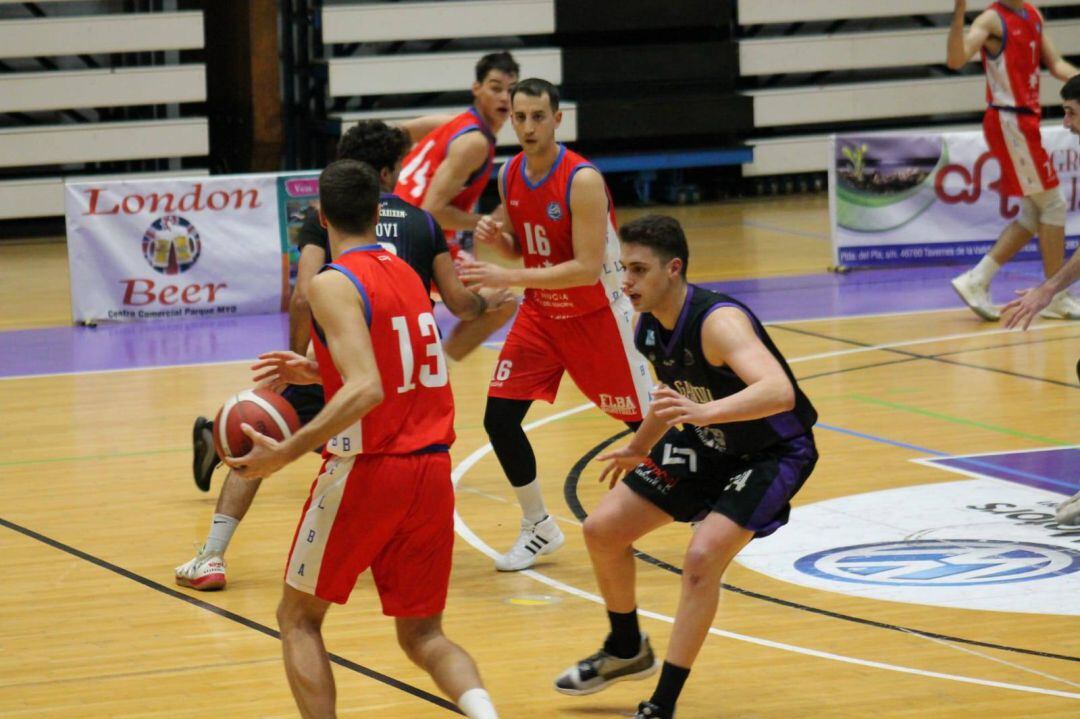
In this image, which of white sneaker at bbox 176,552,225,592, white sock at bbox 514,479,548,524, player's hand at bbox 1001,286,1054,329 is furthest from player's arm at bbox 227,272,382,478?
player's hand at bbox 1001,286,1054,329

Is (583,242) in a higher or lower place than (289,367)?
higher

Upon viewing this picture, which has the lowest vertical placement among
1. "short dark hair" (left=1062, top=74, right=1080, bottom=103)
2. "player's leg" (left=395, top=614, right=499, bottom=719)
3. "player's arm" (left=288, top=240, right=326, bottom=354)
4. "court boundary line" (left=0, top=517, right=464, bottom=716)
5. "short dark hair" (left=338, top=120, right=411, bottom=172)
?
"court boundary line" (left=0, top=517, right=464, bottom=716)

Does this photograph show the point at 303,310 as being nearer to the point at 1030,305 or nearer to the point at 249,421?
the point at 249,421

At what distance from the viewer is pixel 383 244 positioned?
20.4ft

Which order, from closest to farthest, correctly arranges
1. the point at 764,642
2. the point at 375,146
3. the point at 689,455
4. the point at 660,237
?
the point at 660,237 → the point at 689,455 → the point at 764,642 → the point at 375,146

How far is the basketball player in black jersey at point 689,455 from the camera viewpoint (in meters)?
4.79

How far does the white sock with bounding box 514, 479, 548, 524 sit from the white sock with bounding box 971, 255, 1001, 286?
19.6 ft

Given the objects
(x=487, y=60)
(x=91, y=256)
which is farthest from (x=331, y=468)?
(x=91, y=256)

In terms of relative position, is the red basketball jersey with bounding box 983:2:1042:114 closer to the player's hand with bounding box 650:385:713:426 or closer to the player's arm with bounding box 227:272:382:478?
the player's hand with bounding box 650:385:713:426

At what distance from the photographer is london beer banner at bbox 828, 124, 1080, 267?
13891 millimetres

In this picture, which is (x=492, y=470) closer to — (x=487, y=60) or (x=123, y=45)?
(x=487, y=60)

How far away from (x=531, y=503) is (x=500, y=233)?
3.76 ft

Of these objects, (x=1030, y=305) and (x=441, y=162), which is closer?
(x=1030, y=305)

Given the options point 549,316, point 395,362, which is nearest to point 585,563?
point 549,316
